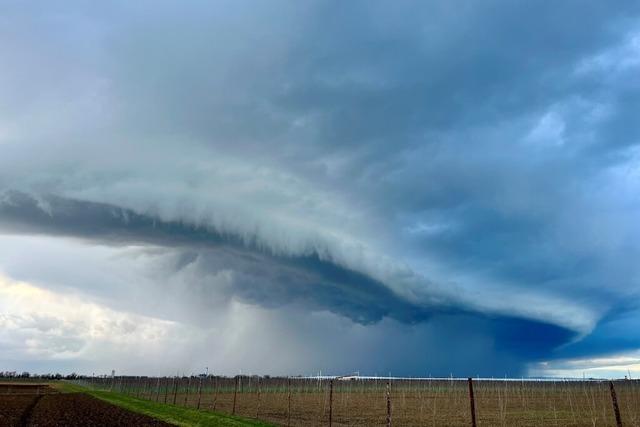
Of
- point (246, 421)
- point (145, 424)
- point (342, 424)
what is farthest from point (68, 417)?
point (342, 424)

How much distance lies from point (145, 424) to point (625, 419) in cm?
3309

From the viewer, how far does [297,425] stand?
106 ft

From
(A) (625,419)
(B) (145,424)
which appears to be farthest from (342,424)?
(A) (625,419)

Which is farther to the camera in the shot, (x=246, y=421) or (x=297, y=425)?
(x=297, y=425)

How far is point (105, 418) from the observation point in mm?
31859

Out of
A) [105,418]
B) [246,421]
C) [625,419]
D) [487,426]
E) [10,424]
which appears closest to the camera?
[10,424]

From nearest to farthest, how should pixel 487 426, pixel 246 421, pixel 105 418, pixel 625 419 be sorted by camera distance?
1. pixel 246 421
2. pixel 105 418
3. pixel 487 426
4. pixel 625 419

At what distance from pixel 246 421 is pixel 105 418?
9290 millimetres

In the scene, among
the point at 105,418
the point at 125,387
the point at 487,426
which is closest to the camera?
the point at 105,418

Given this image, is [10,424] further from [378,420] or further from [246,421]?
[378,420]

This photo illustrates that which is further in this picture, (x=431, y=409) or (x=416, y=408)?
(x=416, y=408)

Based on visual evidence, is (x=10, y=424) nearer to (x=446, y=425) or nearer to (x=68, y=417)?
(x=68, y=417)

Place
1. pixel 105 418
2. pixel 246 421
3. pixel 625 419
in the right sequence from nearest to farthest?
pixel 246 421 → pixel 105 418 → pixel 625 419

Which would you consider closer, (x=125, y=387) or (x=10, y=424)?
(x=10, y=424)
